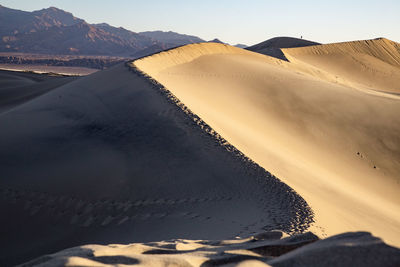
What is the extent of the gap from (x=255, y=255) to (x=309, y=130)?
24.3ft

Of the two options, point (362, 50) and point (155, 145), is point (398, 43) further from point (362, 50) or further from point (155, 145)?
point (155, 145)

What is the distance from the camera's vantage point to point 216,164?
5.35 meters

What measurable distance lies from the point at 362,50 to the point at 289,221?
33009mm

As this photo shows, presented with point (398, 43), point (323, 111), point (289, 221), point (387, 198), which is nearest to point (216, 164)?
point (289, 221)

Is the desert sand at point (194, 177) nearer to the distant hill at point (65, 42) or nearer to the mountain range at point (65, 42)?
the distant hill at point (65, 42)

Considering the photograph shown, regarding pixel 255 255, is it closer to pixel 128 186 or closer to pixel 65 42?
pixel 128 186

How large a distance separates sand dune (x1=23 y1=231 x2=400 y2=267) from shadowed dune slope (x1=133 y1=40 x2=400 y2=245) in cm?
123

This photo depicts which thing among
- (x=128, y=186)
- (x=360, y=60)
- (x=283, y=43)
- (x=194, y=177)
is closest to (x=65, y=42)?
(x=283, y=43)

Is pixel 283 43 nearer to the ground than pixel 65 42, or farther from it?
nearer to the ground

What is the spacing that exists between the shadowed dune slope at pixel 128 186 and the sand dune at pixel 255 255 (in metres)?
0.91

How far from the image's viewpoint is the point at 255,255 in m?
2.46

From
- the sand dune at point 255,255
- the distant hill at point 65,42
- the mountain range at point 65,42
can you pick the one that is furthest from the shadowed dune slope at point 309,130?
the mountain range at point 65,42

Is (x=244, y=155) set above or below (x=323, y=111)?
below

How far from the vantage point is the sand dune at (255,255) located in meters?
2.15
